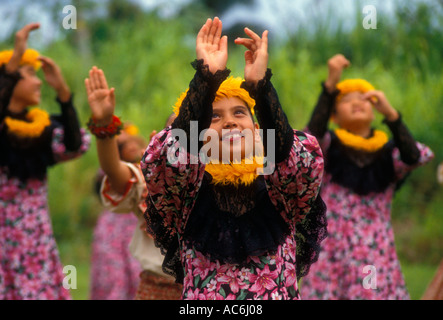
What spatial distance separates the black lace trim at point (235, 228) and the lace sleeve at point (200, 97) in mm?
330

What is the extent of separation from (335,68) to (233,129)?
8.00 ft

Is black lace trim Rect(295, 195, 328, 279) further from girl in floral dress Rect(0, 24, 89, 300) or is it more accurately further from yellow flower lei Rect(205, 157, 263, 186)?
girl in floral dress Rect(0, 24, 89, 300)

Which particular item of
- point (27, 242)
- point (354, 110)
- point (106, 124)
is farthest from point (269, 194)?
point (27, 242)

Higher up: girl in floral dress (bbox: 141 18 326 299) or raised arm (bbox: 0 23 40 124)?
raised arm (bbox: 0 23 40 124)

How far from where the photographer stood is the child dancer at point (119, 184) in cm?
351

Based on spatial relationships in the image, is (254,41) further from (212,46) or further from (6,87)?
(6,87)

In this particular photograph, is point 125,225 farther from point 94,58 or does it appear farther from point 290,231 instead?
point 94,58

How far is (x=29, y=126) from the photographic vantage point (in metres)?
4.93

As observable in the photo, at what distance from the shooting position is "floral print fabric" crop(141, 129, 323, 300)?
262cm

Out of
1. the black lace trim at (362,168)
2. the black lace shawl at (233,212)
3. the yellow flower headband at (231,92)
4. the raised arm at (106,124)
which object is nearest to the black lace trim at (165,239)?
the black lace shawl at (233,212)

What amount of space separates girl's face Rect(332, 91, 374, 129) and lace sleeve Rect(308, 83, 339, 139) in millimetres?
184

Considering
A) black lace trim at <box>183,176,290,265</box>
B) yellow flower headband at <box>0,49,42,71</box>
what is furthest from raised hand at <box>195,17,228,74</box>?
yellow flower headband at <box>0,49,42,71</box>

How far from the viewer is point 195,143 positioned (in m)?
2.58

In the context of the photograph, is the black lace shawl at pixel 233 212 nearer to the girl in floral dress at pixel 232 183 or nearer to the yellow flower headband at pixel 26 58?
the girl in floral dress at pixel 232 183
